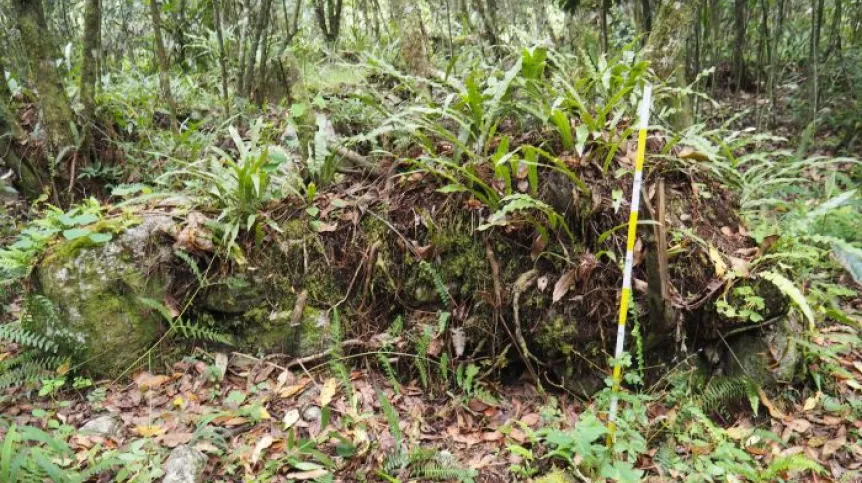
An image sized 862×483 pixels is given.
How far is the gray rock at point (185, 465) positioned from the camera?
2.58m

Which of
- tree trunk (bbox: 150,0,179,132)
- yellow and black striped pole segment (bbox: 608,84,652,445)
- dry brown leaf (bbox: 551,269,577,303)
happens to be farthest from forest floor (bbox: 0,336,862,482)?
tree trunk (bbox: 150,0,179,132)

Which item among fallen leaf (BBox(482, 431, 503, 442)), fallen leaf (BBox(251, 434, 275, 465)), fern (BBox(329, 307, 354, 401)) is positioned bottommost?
fallen leaf (BBox(482, 431, 503, 442))

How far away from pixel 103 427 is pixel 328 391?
4.04 feet

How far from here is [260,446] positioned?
286 centimetres

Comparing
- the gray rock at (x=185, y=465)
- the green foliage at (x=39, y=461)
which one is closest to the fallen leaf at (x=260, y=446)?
the gray rock at (x=185, y=465)

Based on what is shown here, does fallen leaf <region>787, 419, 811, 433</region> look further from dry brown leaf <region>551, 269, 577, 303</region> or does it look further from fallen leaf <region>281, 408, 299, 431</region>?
fallen leaf <region>281, 408, 299, 431</region>

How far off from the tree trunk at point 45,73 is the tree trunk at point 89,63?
0.17 metres

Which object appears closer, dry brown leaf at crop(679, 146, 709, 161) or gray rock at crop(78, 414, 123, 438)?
gray rock at crop(78, 414, 123, 438)

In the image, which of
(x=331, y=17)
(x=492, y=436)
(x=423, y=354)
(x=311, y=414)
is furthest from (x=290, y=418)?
(x=331, y=17)

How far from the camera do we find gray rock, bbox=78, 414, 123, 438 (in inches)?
114

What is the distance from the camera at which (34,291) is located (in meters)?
3.51

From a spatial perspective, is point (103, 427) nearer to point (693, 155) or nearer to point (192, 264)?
point (192, 264)

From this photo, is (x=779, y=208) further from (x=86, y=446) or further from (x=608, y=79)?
(x=86, y=446)

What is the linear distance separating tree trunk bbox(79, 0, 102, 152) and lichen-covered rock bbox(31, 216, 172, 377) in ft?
7.01
